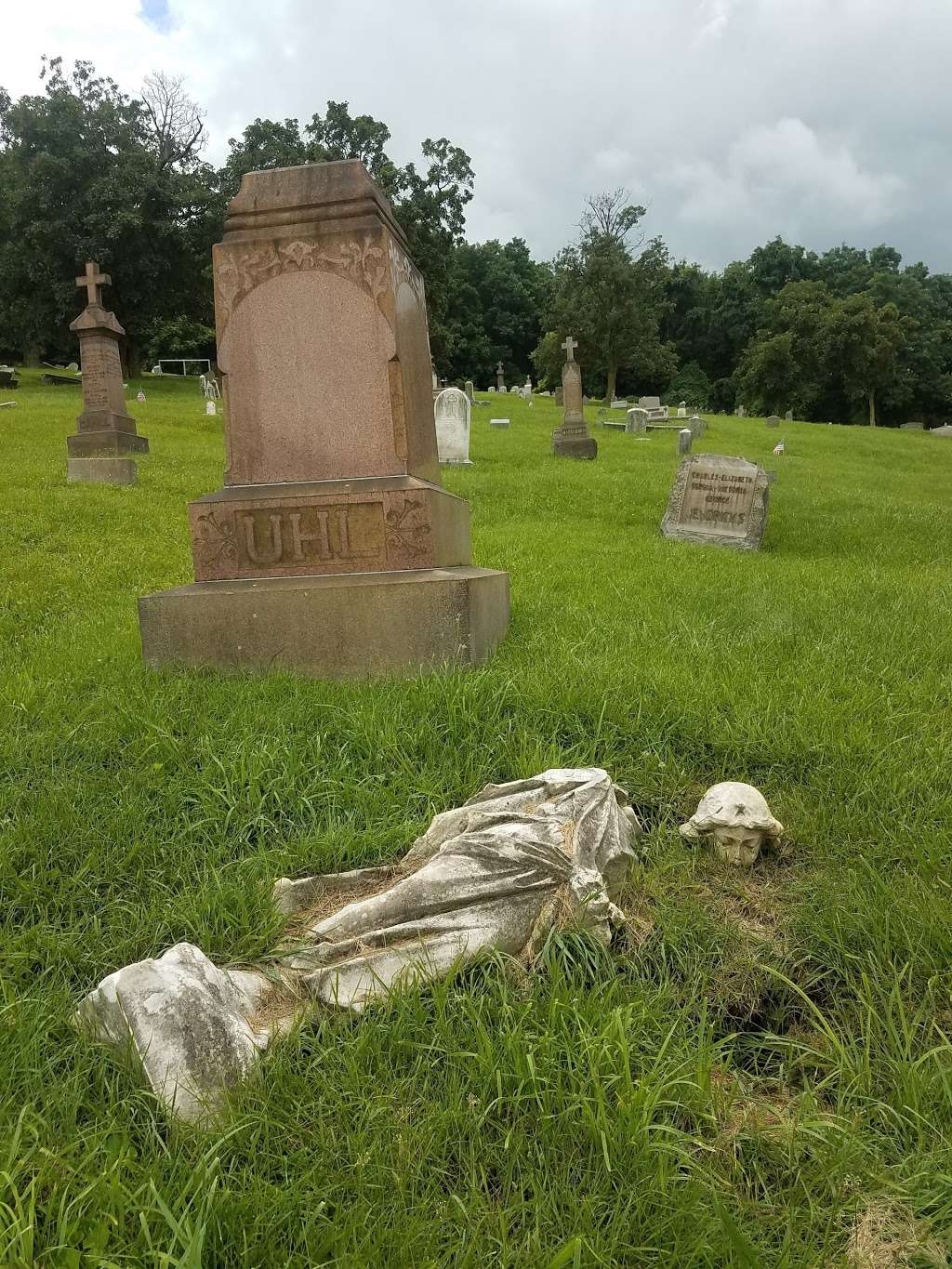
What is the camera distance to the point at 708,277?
62000 mm

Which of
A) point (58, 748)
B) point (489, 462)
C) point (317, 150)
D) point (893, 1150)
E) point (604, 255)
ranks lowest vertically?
point (893, 1150)

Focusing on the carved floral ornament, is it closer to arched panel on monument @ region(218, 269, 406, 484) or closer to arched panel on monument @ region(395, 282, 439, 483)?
arched panel on monument @ region(218, 269, 406, 484)

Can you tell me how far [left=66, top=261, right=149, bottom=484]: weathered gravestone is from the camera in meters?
13.2

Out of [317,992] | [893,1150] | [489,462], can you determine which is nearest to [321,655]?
[317,992]

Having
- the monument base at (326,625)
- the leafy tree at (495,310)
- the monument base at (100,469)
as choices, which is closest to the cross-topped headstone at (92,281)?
the monument base at (100,469)

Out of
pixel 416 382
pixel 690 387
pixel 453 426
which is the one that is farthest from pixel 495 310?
pixel 416 382

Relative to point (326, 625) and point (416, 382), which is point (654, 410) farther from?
point (326, 625)

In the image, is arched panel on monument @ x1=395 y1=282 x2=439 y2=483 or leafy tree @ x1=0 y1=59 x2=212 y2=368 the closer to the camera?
arched panel on monument @ x1=395 y1=282 x2=439 y2=483

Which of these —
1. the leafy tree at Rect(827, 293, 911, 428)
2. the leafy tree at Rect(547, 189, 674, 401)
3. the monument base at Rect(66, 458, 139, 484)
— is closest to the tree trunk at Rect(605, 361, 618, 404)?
the leafy tree at Rect(547, 189, 674, 401)

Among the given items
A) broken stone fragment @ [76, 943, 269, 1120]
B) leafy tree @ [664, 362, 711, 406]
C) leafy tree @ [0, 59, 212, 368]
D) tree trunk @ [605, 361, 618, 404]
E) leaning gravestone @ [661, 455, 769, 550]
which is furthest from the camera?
leafy tree @ [664, 362, 711, 406]

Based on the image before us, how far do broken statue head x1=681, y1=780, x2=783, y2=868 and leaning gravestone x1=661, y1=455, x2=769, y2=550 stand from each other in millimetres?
6362

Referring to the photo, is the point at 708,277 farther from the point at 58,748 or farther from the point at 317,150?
the point at 58,748

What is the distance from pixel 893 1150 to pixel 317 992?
1.17 metres

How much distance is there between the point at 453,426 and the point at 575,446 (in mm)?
3979
